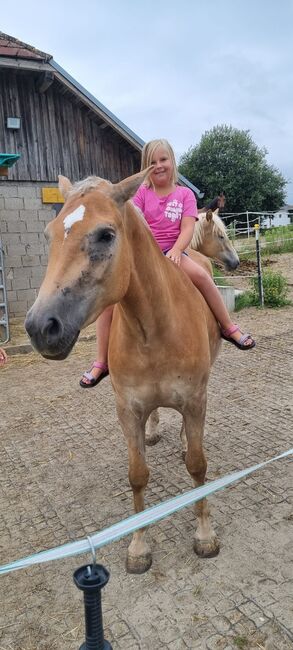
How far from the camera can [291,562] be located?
251 cm

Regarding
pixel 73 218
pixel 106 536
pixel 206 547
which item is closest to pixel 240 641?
pixel 206 547

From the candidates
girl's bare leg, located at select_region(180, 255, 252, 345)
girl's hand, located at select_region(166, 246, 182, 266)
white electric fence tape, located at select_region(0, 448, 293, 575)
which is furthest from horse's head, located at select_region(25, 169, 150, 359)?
girl's bare leg, located at select_region(180, 255, 252, 345)

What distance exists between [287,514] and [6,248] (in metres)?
7.95

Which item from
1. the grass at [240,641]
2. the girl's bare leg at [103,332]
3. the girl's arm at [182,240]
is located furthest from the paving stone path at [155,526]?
the girl's arm at [182,240]

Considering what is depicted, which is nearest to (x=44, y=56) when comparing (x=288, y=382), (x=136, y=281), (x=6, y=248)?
(x=6, y=248)

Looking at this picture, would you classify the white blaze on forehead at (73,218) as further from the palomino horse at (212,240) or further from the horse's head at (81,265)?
the palomino horse at (212,240)

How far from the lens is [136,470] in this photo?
2604mm

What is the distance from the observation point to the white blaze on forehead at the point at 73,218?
168cm

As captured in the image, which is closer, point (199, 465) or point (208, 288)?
point (199, 465)

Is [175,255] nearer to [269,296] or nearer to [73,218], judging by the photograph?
[73,218]

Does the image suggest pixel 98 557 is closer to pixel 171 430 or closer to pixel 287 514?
pixel 287 514

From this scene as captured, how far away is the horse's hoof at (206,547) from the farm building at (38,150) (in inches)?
276

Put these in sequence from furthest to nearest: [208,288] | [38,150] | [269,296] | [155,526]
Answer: [269,296] < [38,150] < [208,288] < [155,526]

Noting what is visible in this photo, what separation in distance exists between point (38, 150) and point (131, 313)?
26.9 feet
